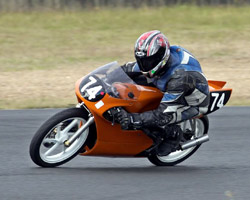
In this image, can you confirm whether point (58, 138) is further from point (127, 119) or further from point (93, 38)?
point (93, 38)

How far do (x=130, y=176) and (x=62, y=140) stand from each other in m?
0.72

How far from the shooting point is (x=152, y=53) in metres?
6.39

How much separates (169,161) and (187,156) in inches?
8.6

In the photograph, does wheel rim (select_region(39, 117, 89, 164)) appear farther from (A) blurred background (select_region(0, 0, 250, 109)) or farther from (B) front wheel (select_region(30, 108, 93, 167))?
(A) blurred background (select_region(0, 0, 250, 109))

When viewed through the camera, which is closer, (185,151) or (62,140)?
(62,140)

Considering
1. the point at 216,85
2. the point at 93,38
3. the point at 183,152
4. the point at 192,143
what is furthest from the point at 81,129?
the point at 93,38

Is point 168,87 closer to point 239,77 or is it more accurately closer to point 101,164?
point 101,164

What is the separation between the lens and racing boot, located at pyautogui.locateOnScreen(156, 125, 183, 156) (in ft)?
22.2

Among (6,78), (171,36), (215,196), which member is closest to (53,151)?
(215,196)

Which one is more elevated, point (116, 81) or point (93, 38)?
point (116, 81)

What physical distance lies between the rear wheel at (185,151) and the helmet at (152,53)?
36.7 inches

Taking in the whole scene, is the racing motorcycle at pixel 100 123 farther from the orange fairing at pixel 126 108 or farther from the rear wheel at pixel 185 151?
the rear wheel at pixel 185 151

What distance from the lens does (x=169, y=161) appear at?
7184mm

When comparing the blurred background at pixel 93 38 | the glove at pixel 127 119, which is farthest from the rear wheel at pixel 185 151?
the blurred background at pixel 93 38
